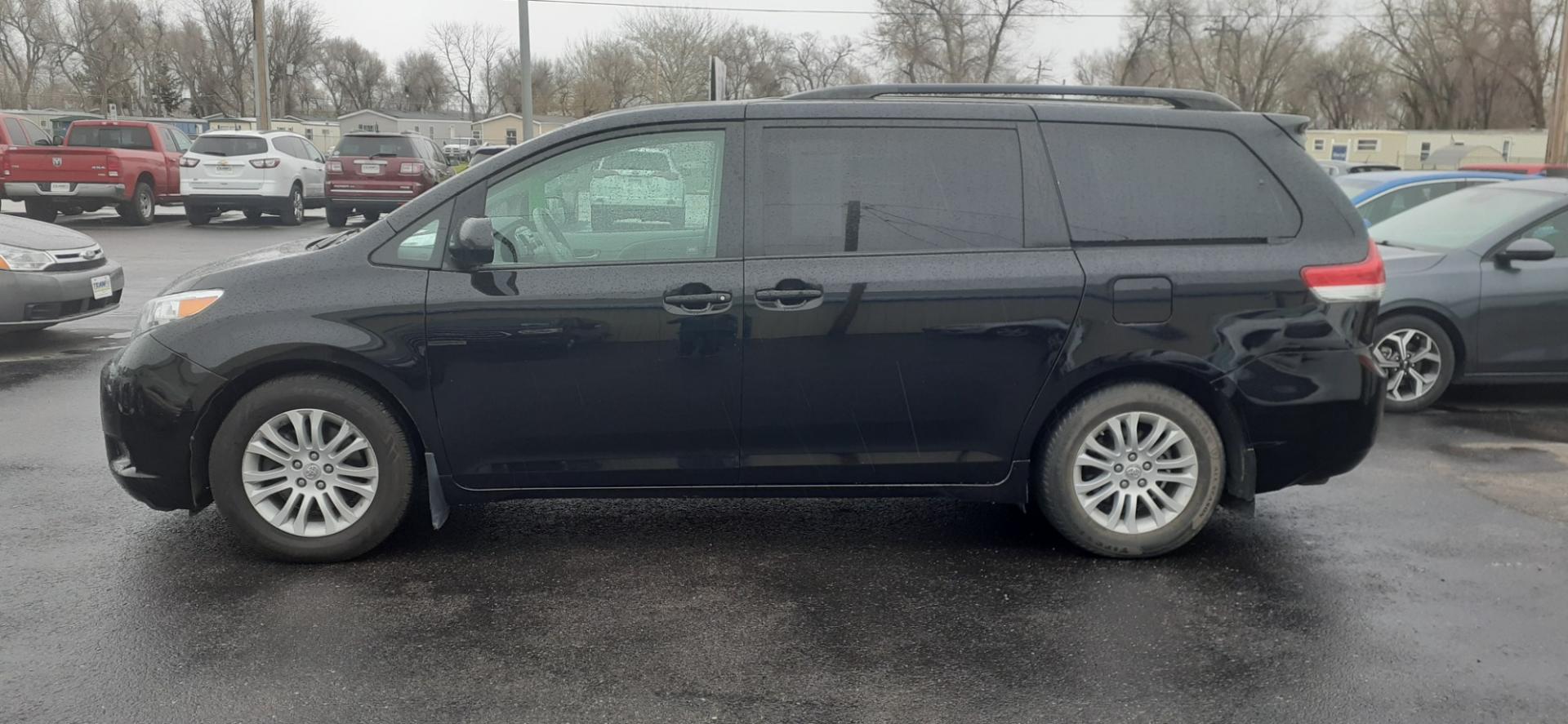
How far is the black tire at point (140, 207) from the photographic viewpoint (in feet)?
68.9

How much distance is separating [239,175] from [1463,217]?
65.1 ft

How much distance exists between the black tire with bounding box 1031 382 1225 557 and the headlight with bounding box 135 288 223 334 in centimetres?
317

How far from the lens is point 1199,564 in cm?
457

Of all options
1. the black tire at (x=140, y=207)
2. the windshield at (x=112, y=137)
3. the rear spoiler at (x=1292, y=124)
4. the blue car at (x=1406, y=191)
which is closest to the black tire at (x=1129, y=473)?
the rear spoiler at (x=1292, y=124)

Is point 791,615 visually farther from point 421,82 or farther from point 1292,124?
point 421,82

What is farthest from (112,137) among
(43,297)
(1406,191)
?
(1406,191)

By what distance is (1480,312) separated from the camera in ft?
23.9

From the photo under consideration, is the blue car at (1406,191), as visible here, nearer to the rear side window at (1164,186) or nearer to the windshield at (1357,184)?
the windshield at (1357,184)

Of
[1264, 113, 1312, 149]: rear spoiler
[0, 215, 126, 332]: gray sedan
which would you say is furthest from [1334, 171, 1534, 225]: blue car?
[0, 215, 126, 332]: gray sedan

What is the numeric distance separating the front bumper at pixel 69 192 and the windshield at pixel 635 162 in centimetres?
1947

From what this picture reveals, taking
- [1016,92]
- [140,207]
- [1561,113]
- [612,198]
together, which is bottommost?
[140,207]

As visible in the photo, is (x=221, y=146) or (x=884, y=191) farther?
(x=221, y=146)

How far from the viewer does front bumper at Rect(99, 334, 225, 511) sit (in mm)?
4289

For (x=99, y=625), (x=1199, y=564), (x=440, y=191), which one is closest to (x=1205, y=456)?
(x=1199, y=564)
